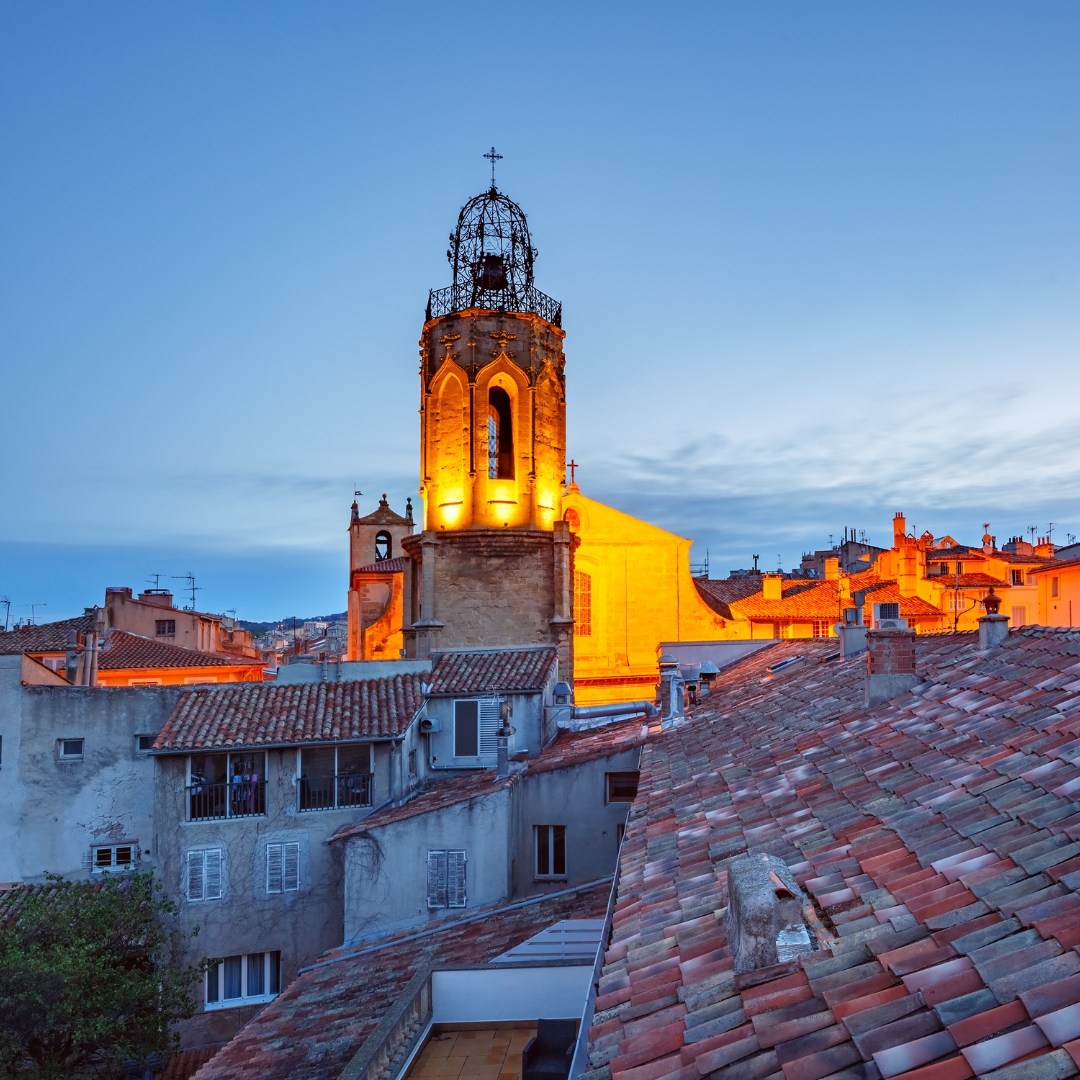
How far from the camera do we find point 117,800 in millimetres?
21469

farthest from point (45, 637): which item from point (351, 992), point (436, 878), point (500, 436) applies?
point (351, 992)

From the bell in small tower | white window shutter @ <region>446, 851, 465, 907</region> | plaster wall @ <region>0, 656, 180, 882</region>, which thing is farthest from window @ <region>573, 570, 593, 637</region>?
white window shutter @ <region>446, 851, 465, 907</region>

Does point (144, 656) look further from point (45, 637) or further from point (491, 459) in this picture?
point (491, 459)

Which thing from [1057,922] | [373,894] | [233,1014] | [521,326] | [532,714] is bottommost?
[233,1014]

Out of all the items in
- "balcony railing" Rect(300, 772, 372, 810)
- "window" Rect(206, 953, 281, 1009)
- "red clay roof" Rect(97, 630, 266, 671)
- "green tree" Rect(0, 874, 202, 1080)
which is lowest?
"window" Rect(206, 953, 281, 1009)

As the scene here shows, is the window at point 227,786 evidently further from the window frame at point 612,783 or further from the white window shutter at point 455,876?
the window frame at point 612,783

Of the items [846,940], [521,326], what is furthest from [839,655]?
[521,326]

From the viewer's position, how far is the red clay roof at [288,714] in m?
20.2

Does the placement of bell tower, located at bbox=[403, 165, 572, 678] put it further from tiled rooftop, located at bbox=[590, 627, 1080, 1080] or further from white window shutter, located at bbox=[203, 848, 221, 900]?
tiled rooftop, located at bbox=[590, 627, 1080, 1080]

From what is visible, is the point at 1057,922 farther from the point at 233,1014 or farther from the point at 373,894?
the point at 233,1014

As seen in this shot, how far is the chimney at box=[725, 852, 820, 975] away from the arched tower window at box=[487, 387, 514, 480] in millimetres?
30059

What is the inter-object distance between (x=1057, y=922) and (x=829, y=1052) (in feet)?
4.10

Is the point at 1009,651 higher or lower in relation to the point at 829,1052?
higher

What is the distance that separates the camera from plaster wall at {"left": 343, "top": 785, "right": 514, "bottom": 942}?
18.0 metres
